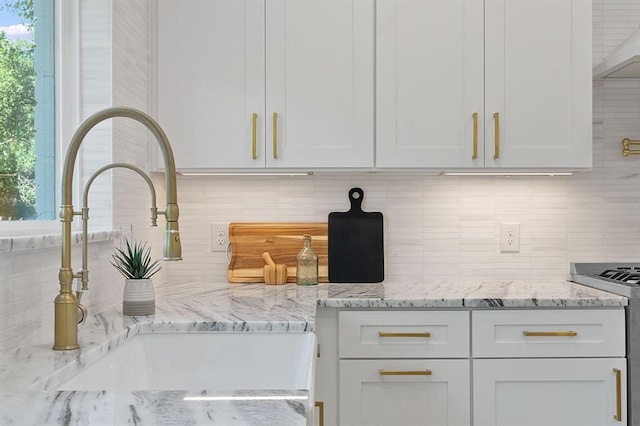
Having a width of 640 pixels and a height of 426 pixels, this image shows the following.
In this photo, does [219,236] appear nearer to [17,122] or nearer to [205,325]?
[205,325]

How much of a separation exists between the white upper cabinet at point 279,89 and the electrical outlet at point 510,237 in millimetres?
739

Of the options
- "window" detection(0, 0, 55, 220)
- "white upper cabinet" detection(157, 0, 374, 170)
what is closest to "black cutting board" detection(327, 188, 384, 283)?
"white upper cabinet" detection(157, 0, 374, 170)

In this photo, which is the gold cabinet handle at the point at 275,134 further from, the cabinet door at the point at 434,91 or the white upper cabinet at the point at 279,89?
the cabinet door at the point at 434,91

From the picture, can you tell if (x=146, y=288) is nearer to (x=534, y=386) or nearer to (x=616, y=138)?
(x=534, y=386)

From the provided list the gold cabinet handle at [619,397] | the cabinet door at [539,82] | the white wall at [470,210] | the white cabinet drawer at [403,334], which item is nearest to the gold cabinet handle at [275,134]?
the white wall at [470,210]

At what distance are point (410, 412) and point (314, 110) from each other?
1.20 meters

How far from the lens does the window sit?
179cm

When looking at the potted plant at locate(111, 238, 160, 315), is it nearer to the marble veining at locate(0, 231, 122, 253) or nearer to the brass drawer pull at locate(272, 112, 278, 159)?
the marble veining at locate(0, 231, 122, 253)

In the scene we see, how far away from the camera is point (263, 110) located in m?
2.72

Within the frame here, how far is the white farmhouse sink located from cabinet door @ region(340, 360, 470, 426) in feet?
2.09

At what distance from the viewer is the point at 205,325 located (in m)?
1.91

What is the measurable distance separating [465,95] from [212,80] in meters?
1.01

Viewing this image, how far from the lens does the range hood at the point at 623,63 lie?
2.59 m

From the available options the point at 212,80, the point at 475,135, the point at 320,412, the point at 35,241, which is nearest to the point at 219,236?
the point at 212,80
